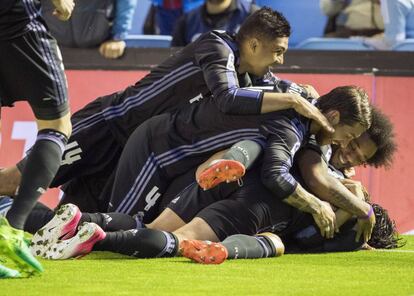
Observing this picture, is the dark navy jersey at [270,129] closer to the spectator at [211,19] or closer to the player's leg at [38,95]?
the player's leg at [38,95]

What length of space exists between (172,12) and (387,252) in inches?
190

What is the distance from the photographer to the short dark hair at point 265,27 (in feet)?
24.2

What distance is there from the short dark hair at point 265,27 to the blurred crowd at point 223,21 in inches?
107

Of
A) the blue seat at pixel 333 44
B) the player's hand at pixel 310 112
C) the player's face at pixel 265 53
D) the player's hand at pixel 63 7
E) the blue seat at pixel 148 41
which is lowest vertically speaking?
the blue seat at pixel 148 41

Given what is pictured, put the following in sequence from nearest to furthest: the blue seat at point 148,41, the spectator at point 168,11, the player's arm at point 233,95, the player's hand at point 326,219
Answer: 1. the player's hand at point 326,219
2. the player's arm at point 233,95
3. the blue seat at point 148,41
4. the spectator at point 168,11

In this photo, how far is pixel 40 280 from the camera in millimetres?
5199

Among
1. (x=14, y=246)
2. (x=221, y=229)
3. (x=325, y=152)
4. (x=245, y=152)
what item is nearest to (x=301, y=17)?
(x=325, y=152)

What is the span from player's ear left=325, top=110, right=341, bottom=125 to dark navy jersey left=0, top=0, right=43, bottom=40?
2.17 metres

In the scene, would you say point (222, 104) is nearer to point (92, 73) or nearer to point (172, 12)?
point (92, 73)

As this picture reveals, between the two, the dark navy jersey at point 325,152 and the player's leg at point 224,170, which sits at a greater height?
the player's leg at point 224,170

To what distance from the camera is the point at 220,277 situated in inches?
215

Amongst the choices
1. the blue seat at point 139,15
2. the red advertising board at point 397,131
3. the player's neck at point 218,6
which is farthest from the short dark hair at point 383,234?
the blue seat at point 139,15

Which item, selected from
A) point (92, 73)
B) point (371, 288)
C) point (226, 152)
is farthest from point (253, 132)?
point (92, 73)

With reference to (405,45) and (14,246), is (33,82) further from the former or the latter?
(405,45)
